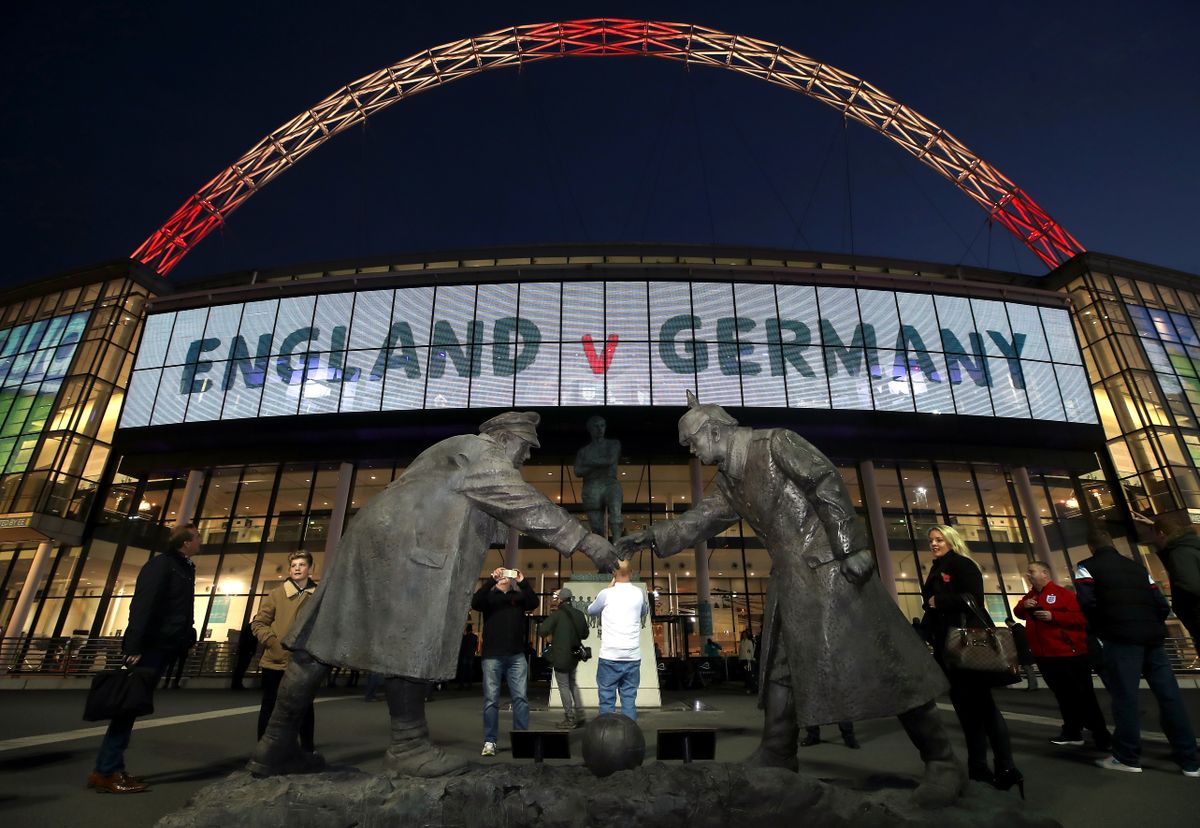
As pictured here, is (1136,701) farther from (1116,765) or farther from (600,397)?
(600,397)

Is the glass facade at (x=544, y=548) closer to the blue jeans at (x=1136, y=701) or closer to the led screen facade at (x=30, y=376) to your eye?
the led screen facade at (x=30, y=376)

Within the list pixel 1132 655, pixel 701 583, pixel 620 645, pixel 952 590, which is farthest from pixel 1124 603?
pixel 701 583

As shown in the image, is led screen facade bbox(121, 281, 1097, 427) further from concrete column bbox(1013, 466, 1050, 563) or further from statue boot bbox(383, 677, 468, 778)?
statue boot bbox(383, 677, 468, 778)

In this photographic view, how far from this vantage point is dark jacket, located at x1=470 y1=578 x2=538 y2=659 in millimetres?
6398

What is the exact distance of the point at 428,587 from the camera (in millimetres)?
3613

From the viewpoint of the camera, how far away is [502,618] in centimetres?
651

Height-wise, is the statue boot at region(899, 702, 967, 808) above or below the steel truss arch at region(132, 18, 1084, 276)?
below

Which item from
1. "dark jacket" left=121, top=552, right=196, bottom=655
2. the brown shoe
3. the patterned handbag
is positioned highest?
"dark jacket" left=121, top=552, right=196, bottom=655

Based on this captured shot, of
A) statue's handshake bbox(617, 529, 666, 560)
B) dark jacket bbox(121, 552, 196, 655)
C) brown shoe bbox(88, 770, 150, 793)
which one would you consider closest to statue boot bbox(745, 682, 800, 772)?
statue's handshake bbox(617, 529, 666, 560)

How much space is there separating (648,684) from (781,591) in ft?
25.3

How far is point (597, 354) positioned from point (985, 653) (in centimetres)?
2116

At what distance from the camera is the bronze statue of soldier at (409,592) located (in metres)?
3.50

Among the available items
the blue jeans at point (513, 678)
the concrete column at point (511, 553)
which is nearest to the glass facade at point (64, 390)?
the concrete column at point (511, 553)

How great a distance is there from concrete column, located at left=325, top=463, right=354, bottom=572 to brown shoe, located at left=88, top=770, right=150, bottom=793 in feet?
64.6
